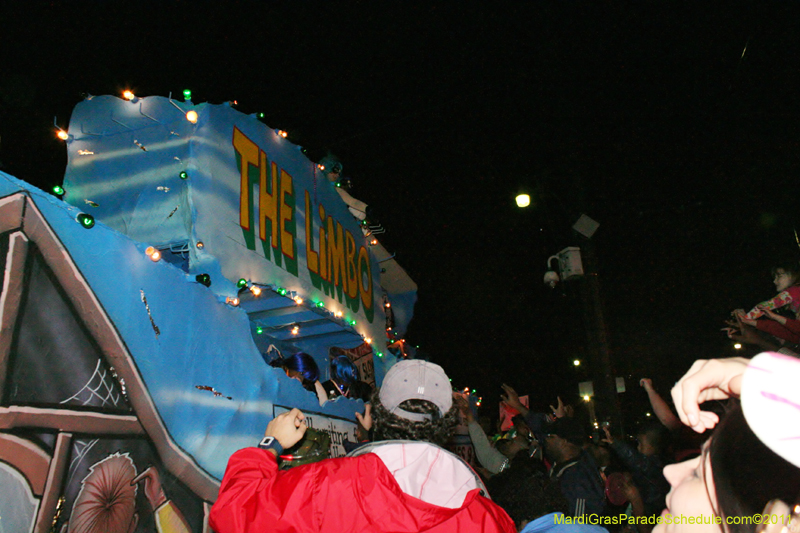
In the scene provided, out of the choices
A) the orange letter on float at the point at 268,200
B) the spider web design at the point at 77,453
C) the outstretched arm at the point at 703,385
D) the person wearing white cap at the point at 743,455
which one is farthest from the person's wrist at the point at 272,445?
the orange letter on float at the point at 268,200

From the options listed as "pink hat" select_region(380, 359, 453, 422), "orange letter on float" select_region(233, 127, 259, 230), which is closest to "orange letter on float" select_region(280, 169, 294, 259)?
"orange letter on float" select_region(233, 127, 259, 230)

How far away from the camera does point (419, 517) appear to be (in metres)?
1.97

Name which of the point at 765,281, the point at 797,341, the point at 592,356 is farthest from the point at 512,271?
the point at 797,341

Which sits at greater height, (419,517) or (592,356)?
(592,356)

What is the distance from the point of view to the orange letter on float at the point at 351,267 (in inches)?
287

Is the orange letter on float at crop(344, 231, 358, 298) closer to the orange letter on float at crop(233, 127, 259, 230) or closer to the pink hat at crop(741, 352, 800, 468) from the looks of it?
the orange letter on float at crop(233, 127, 259, 230)

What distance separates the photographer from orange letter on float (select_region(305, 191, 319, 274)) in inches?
236

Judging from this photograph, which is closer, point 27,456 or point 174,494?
point 27,456

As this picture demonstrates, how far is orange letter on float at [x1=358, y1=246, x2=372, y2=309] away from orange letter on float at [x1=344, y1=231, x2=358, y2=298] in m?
0.17

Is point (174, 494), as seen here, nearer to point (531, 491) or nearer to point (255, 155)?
point (531, 491)

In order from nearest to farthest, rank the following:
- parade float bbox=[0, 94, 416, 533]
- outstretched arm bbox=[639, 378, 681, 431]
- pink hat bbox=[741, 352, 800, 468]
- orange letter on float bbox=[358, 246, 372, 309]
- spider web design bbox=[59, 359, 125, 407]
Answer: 1. pink hat bbox=[741, 352, 800, 468]
2. parade float bbox=[0, 94, 416, 533]
3. spider web design bbox=[59, 359, 125, 407]
4. outstretched arm bbox=[639, 378, 681, 431]
5. orange letter on float bbox=[358, 246, 372, 309]

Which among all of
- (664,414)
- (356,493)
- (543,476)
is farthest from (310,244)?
(356,493)

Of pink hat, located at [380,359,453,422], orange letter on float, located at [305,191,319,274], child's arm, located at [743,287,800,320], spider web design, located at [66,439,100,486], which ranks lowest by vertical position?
spider web design, located at [66,439,100,486]

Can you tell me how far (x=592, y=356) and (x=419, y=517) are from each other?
7366mm
